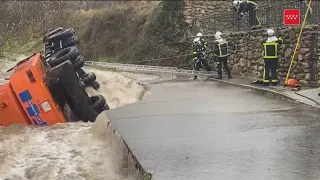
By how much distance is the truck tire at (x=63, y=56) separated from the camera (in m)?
10.3

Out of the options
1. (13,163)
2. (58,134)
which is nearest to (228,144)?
(13,163)

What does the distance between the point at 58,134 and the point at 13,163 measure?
1995mm

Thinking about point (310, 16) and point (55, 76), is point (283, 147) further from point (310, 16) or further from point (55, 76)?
point (310, 16)

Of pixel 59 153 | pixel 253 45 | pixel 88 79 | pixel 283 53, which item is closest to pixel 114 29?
pixel 253 45

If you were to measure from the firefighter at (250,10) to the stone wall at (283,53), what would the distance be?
0.45 meters

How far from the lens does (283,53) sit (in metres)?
12.4

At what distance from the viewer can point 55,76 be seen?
30.3 feet

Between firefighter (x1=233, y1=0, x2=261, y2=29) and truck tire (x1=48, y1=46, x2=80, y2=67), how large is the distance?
628cm

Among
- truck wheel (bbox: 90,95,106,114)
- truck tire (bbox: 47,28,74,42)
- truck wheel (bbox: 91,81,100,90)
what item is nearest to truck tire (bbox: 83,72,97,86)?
truck wheel (bbox: 91,81,100,90)

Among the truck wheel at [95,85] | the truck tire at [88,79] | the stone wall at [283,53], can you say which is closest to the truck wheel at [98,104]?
the truck tire at [88,79]

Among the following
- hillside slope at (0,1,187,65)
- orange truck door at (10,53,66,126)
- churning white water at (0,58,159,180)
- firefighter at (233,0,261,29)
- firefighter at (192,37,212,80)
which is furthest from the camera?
hillside slope at (0,1,187,65)

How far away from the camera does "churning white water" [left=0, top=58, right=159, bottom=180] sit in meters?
5.72

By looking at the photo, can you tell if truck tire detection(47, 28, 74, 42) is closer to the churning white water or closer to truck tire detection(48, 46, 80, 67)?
truck tire detection(48, 46, 80, 67)

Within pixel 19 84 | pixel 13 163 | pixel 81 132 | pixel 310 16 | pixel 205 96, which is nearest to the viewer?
pixel 13 163
